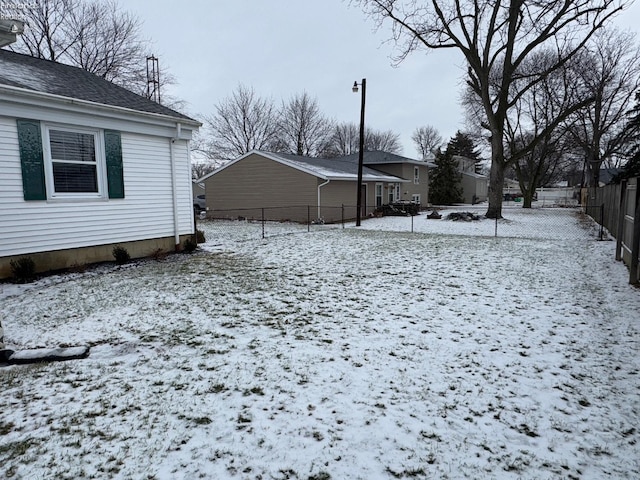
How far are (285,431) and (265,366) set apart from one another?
3.52ft

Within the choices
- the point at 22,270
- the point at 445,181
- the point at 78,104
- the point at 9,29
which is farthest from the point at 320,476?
the point at 445,181

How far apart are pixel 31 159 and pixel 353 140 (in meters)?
57.1

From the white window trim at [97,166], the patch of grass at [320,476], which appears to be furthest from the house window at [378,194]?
the patch of grass at [320,476]

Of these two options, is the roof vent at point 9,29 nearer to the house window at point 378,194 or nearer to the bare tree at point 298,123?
the house window at point 378,194

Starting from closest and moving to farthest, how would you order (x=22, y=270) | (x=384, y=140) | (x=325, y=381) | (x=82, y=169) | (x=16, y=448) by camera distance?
(x=16, y=448), (x=325, y=381), (x=22, y=270), (x=82, y=169), (x=384, y=140)

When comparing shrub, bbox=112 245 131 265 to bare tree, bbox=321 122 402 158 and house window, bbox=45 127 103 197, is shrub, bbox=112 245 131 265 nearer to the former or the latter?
house window, bbox=45 127 103 197

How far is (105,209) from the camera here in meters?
8.61

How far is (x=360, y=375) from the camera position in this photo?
12.2ft

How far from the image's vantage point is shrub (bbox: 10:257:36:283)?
7059 millimetres

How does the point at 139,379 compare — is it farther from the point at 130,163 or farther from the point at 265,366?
the point at 130,163

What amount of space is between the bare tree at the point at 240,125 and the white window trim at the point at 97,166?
39.6m

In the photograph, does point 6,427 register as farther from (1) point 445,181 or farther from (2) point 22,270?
(1) point 445,181

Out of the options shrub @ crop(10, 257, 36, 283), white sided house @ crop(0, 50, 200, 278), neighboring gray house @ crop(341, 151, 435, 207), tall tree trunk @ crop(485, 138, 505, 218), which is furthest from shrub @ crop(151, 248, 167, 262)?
neighboring gray house @ crop(341, 151, 435, 207)

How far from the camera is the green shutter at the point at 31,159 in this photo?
23.6ft
